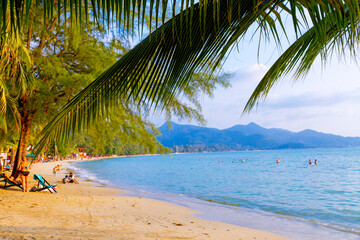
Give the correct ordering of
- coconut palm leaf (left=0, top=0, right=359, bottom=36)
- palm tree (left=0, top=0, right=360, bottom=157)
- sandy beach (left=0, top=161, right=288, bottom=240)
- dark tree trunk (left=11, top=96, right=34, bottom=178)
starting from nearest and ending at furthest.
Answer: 1. coconut palm leaf (left=0, top=0, right=359, bottom=36)
2. palm tree (left=0, top=0, right=360, bottom=157)
3. sandy beach (left=0, top=161, right=288, bottom=240)
4. dark tree trunk (left=11, top=96, right=34, bottom=178)

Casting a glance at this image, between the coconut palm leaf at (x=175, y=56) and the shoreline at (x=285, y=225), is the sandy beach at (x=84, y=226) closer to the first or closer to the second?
the shoreline at (x=285, y=225)

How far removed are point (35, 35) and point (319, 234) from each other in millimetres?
11630

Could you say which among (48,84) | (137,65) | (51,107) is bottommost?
(137,65)

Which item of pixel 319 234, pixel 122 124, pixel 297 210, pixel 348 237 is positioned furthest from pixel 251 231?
pixel 297 210

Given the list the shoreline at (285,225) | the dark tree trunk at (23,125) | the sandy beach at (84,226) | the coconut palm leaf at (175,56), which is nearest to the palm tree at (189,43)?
the coconut palm leaf at (175,56)

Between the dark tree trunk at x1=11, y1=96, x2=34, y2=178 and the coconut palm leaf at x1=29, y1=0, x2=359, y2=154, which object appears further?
the dark tree trunk at x1=11, y1=96, x2=34, y2=178

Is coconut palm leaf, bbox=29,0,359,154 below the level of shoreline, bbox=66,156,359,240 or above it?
above

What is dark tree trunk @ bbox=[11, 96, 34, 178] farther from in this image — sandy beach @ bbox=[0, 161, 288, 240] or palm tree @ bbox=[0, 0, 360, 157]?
palm tree @ bbox=[0, 0, 360, 157]

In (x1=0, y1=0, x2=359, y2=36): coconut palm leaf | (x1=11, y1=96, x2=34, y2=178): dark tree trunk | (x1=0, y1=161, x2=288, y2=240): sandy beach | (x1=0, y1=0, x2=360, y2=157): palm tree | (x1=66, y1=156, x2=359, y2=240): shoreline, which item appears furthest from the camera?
(x1=11, y1=96, x2=34, y2=178): dark tree trunk

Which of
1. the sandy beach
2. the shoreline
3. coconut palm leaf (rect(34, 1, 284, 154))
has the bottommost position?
the shoreline

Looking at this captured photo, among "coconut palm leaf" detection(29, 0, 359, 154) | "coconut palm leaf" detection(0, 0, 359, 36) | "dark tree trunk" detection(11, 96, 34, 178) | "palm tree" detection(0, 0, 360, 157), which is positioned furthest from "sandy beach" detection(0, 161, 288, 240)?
"coconut palm leaf" detection(0, 0, 359, 36)

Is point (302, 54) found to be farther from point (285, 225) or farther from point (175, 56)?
point (285, 225)

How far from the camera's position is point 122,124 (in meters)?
9.16

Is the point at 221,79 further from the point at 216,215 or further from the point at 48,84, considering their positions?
the point at 48,84
